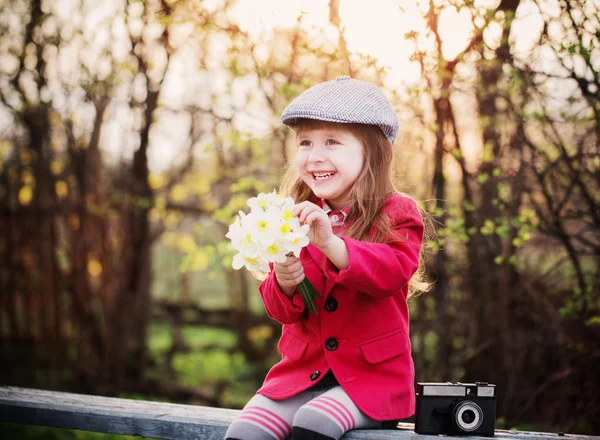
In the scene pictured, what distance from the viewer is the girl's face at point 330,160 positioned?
214cm

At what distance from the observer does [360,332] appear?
2.08 meters

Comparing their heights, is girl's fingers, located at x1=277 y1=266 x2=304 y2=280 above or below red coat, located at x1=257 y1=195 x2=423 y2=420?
above

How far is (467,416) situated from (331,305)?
0.58 meters

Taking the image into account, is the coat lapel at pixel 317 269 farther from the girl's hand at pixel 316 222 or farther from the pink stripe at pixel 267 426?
the pink stripe at pixel 267 426

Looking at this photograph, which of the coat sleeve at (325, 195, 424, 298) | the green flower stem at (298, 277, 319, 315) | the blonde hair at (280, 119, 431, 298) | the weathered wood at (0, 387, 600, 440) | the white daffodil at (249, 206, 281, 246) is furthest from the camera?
the weathered wood at (0, 387, 600, 440)

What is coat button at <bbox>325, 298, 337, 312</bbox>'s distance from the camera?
6.86ft

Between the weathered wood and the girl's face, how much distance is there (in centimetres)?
83

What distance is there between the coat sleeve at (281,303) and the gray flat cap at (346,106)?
0.56 m

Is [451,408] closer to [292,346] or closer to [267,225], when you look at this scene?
[292,346]

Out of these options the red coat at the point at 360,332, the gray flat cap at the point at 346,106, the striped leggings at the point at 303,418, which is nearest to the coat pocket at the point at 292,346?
the red coat at the point at 360,332

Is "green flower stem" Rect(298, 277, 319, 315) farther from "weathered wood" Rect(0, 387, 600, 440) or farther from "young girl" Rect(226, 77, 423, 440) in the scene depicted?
"weathered wood" Rect(0, 387, 600, 440)

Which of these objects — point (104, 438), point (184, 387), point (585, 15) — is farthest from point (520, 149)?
point (184, 387)

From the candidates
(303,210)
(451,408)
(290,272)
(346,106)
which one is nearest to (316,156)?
(346,106)

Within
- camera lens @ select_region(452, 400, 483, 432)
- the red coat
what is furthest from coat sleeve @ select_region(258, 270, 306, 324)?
camera lens @ select_region(452, 400, 483, 432)
